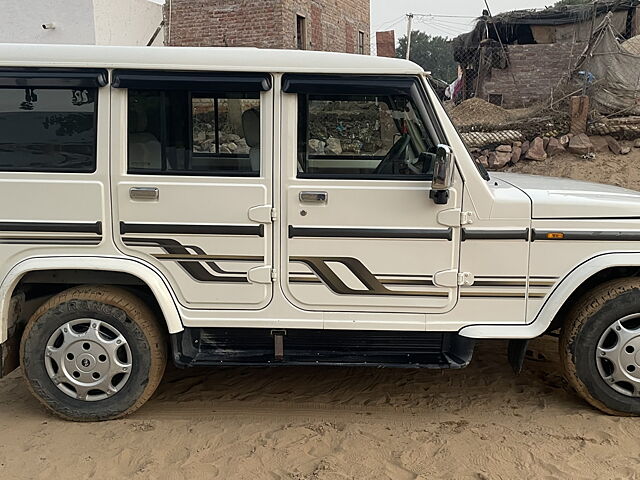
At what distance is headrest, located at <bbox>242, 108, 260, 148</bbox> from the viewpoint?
11.9 feet

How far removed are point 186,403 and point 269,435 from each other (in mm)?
743

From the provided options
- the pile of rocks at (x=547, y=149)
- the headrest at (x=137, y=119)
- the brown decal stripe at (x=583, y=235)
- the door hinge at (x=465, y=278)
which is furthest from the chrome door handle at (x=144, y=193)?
the pile of rocks at (x=547, y=149)

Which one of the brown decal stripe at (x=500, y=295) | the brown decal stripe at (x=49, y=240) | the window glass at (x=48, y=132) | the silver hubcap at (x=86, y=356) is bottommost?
the silver hubcap at (x=86, y=356)

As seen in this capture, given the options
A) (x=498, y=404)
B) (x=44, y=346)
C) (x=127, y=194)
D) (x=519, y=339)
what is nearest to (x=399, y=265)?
(x=519, y=339)

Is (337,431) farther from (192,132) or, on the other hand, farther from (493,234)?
(192,132)

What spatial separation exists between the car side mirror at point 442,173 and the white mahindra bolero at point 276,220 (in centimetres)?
2

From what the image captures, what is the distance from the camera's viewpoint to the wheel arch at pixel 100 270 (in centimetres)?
359

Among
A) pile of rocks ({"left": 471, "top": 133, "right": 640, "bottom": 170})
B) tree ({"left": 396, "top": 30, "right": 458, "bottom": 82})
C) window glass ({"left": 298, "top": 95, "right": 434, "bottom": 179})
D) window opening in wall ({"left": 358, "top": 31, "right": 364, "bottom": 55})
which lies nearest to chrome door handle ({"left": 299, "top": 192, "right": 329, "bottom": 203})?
window glass ({"left": 298, "top": 95, "right": 434, "bottom": 179})

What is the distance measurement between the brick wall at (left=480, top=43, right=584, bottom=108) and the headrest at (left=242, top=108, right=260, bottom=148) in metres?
12.4

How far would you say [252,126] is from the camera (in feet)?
12.0

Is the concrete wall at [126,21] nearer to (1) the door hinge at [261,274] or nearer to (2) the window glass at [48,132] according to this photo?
(2) the window glass at [48,132]

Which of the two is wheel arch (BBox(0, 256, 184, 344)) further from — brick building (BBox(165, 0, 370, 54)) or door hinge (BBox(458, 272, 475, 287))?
brick building (BBox(165, 0, 370, 54))

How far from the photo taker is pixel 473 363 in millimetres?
4680

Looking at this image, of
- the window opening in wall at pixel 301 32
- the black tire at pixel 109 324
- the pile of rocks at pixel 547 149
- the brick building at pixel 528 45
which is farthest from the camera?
the window opening in wall at pixel 301 32
